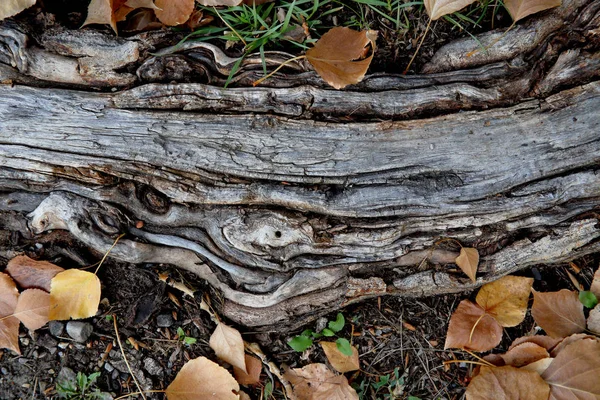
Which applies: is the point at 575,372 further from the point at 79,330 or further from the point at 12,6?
the point at 12,6

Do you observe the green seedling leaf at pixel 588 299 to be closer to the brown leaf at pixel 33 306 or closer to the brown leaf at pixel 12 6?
the brown leaf at pixel 33 306

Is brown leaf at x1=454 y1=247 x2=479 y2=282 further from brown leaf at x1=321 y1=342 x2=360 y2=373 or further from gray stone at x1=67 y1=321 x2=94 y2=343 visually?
gray stone at x1=67 y1=321 x2=94 y2=343

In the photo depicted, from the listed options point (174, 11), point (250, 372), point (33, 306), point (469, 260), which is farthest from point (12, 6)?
point (469, 260)

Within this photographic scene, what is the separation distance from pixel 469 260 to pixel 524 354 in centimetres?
55

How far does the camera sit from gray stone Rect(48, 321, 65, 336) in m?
2.35

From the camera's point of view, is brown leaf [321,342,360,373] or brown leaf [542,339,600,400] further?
brown leaf [321,342,360,373]

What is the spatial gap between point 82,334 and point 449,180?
1.82 meters

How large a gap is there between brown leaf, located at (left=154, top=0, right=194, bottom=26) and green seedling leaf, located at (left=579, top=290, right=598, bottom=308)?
2.17 m

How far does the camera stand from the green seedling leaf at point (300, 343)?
2.38 m

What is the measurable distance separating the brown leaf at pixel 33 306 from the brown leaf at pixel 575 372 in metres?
2.23

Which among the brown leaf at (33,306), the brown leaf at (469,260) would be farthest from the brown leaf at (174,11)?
the brown leaf at (469,260)

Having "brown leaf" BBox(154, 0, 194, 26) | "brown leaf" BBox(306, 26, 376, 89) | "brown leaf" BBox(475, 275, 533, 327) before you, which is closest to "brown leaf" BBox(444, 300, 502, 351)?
"brown leaf" BBox(475, 275, 533, 327)

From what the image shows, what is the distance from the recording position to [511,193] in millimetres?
2125

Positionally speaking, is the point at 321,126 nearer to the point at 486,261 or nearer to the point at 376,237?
the point at 376,237
